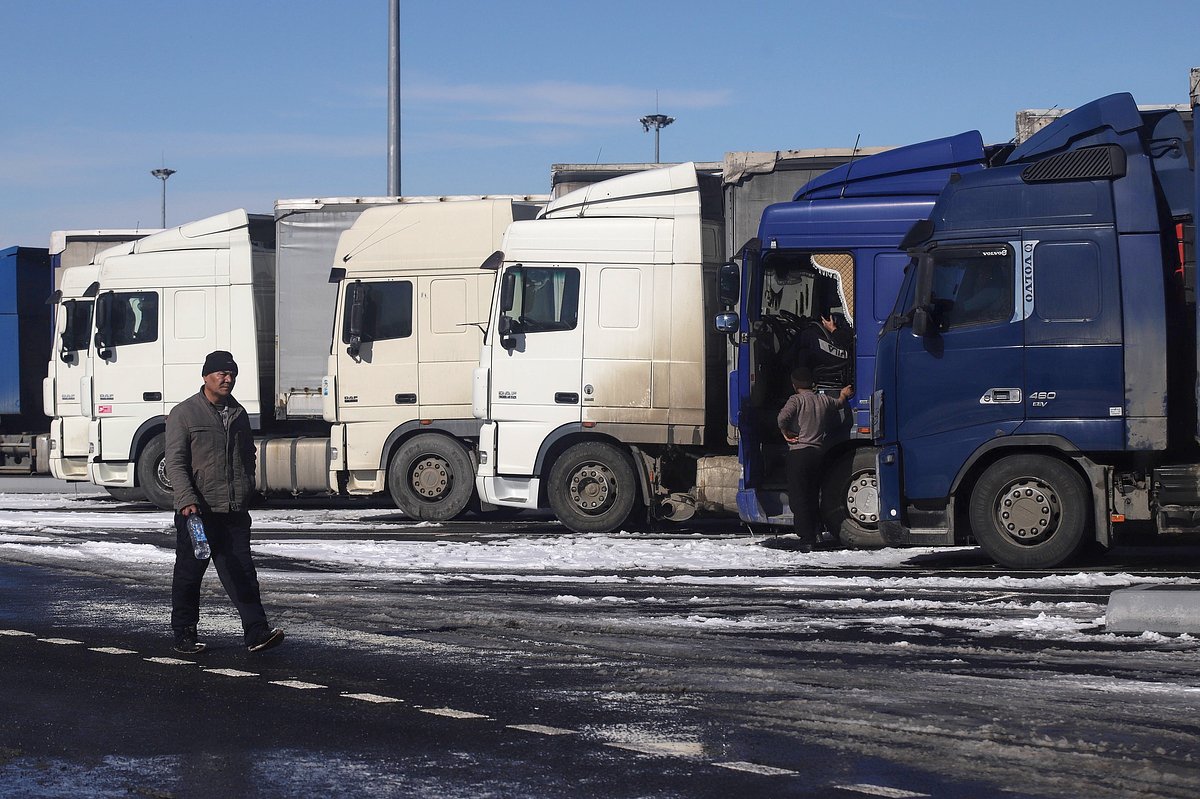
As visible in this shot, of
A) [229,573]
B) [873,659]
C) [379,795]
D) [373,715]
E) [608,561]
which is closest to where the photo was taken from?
[379,795]

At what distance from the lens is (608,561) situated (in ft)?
44.1

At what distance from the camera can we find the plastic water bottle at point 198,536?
866 centimetres

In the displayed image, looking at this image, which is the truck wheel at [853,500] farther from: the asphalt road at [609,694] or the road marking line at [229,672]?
the road marking line at [229,672]

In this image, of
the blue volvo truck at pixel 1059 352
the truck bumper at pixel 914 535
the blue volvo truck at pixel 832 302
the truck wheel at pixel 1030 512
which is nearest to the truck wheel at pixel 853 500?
the blue volvo truck at pixel 832 302

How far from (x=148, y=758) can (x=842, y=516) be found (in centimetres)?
891

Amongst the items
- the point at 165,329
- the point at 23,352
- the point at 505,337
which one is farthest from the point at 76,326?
the point at 505,337

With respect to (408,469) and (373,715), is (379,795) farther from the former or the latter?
(408,469)

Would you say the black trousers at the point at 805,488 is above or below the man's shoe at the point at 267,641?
above

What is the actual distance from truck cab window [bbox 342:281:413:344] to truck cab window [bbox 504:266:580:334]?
2.17m

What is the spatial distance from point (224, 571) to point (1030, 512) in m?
6.37

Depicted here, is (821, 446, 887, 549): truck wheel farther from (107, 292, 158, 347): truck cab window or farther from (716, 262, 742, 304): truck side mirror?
(107, 292, 158, 347): truck cab window

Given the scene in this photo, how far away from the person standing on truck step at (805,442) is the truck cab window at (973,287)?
1.72 meters

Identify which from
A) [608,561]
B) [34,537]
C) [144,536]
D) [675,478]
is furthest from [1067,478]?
[34,537]

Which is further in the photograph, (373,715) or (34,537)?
(34,537)
